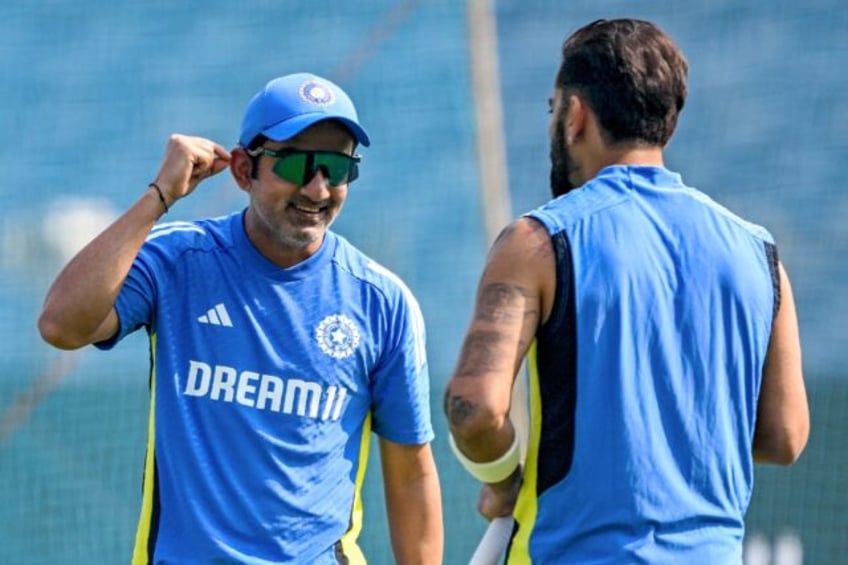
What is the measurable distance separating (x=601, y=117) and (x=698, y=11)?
348 cm

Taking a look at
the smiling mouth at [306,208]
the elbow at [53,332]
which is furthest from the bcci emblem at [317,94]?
the elbow at [53,332]

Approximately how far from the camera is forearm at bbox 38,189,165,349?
12.7 ft

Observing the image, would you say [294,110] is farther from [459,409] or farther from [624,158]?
[459,409]

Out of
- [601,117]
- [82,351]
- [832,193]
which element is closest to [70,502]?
[82,351]

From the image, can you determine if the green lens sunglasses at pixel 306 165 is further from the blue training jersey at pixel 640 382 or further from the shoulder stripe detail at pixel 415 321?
the blue training jersey at pixel 640 382

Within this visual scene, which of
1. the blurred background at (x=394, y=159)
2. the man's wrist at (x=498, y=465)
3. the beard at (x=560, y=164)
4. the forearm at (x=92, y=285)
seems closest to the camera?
the man's wrist at (x=498, y=465)

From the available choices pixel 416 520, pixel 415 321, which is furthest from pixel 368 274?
pixel 416 520

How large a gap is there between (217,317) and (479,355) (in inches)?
44.8

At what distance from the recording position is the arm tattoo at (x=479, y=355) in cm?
307

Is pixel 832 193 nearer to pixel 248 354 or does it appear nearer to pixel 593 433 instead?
pixel 248 354

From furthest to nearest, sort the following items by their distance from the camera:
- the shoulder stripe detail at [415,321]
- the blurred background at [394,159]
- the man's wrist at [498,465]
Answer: the blurred background at [394,159], the shoulder stripe detail at [415,321], the man's wrist at [498,465]

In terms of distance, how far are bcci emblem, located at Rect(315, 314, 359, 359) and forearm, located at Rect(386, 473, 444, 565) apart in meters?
0.44

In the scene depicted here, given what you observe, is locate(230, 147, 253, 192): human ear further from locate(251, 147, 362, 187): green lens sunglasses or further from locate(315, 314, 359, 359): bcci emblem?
locate(315, 314, 359, 359): bcci emblem

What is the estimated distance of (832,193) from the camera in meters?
6.44
